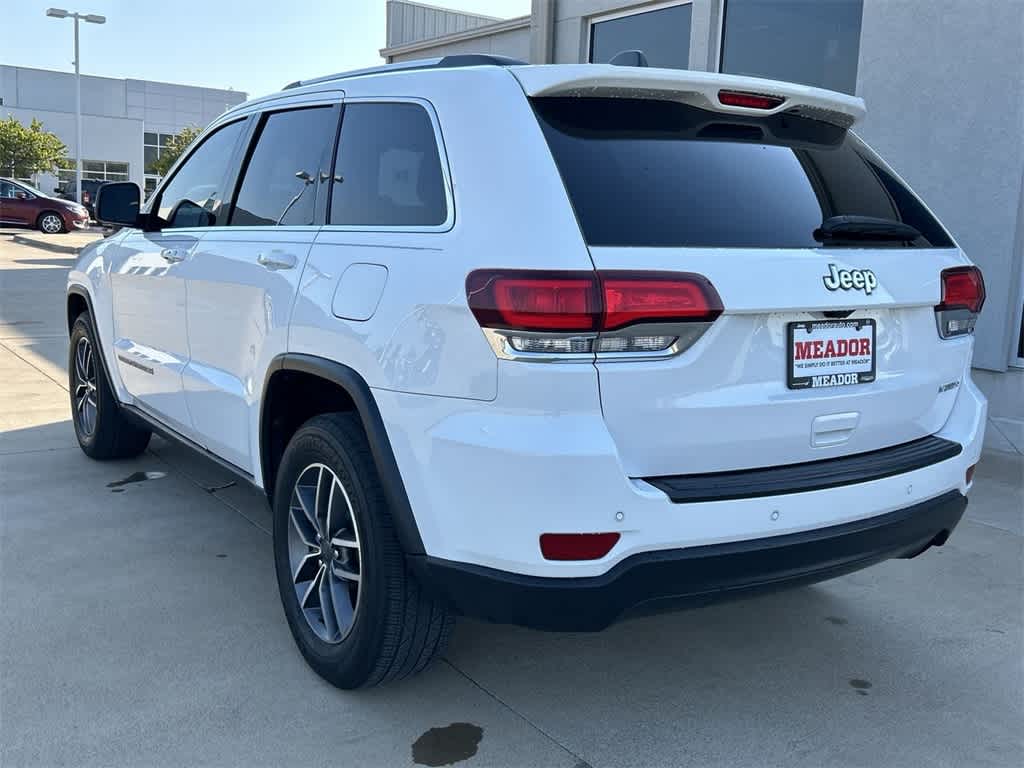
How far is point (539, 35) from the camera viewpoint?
1048 centimetres

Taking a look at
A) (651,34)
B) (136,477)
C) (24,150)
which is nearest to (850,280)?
(136,477)

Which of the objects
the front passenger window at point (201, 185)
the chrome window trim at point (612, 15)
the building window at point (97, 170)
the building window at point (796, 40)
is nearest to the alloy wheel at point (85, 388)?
the front passenger window at point (201, 185)

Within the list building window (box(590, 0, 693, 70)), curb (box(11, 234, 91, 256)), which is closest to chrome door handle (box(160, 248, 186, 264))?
building window (box(590, 0, 693, 70))

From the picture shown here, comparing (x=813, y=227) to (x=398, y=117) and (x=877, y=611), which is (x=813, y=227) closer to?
(x=398, y=117)

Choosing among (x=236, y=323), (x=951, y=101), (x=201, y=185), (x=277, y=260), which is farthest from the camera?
(x=951, y=101)

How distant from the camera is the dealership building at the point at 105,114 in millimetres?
62938

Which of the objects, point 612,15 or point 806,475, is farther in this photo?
point 612,15

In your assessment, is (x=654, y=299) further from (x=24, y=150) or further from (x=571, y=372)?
(x=24, y=150)

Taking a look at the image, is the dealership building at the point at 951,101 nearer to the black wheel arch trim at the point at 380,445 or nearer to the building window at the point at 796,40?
the building window at the point at 796,40

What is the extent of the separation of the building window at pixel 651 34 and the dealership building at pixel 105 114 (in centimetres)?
5324

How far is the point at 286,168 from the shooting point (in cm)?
364

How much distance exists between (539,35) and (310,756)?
906 cm

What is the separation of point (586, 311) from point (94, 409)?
411 cm

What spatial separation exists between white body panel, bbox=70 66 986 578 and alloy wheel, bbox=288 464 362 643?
43cm
